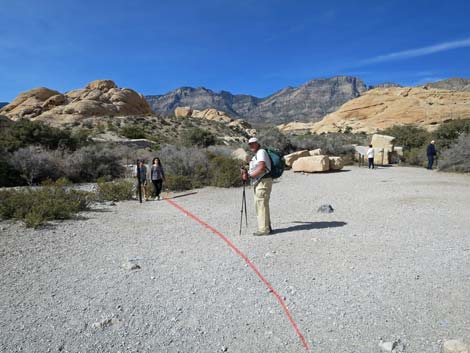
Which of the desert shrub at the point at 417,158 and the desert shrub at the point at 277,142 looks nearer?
the desert shrub at the point at 417,158

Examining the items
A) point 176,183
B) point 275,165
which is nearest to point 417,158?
point 176,183

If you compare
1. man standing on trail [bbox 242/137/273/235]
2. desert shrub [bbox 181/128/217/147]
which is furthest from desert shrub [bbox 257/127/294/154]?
man standing on trail [bbox 242/137/273/235]

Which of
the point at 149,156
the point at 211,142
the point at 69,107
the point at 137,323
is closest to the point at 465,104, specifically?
the point at 211,142

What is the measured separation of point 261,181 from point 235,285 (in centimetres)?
218

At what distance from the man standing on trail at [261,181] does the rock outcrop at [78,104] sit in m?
44.8

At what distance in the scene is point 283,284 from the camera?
384 centimetres

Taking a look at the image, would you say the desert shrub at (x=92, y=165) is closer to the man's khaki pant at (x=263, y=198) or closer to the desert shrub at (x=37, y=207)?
the desert shrub at (x=37, y=207)

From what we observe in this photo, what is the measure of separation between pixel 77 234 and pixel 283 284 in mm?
4186

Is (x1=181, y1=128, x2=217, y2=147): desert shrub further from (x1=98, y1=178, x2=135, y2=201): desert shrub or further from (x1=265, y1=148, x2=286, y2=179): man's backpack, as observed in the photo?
(x1=265, y1=148, x2=286, y2=179): man's backpack

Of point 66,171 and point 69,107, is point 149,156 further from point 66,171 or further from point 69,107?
point 69,107

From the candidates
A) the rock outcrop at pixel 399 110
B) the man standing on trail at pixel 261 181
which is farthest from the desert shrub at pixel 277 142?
the rock outcrop at pixel 399 110

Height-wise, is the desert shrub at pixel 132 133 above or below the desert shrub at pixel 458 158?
above

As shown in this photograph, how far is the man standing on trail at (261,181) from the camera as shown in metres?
5.44

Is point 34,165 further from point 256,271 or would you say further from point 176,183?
point 256,271
